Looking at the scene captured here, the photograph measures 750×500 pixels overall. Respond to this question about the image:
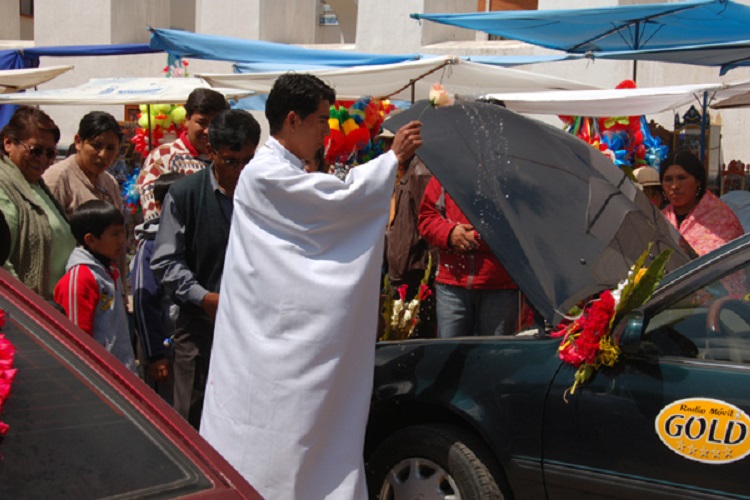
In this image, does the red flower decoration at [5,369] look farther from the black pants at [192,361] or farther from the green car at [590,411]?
the black pants at [192,361]

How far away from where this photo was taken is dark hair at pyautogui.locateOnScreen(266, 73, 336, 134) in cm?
381

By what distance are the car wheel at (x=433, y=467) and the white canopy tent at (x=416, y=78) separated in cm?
403

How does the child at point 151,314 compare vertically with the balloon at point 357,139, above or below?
below

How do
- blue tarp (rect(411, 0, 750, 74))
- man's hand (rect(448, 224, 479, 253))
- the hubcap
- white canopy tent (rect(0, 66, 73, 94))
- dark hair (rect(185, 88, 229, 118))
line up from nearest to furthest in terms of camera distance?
1. the hubcap
2. man's hand (rect(448, 224, 479, 253))
3. dark hair (rect(185, 88, 229, 118))
4. blue tarp (rect(411, 0, 750, 74))
5. white canopy tent (rect(0, 66, 73, 94))

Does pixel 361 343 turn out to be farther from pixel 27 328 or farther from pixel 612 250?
pixel 27 328

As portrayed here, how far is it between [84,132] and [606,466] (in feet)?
12.4

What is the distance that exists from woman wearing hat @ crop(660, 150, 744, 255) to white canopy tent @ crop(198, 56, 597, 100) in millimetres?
2141

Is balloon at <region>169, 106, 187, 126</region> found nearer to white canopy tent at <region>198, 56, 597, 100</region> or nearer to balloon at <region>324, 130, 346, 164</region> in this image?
white canopy tent at <region>198, 56, 597, 100</region>

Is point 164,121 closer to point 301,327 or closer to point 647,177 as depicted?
point 647,177

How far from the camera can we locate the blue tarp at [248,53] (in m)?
9.11

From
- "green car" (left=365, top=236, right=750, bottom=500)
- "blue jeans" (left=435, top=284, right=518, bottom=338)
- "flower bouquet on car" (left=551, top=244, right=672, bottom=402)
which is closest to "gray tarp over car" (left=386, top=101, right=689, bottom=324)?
"flower bouquet on car" (left=551, top=244, right=672, bottom=402)

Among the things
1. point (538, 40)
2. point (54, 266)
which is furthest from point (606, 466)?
point (538, 40)

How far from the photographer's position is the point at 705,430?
Answer: 10.7 ft

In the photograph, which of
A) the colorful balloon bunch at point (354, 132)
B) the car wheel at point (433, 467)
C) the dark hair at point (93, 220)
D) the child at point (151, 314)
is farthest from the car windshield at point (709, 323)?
the colorful balloon bunch at point (354, 132)
